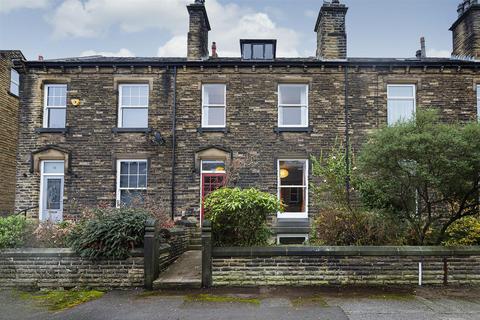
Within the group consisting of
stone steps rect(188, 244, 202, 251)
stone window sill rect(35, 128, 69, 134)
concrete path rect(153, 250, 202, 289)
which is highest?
stone window sill rect(35, 128, 69, 134)

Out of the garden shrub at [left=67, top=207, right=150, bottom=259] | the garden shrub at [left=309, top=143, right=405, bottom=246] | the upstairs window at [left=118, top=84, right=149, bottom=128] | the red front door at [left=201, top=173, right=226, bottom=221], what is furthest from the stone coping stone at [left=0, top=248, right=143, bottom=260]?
the upstairs window at [left=118, top=84, right=149, bottom=128]

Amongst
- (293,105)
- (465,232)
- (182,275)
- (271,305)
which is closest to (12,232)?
(182,275)

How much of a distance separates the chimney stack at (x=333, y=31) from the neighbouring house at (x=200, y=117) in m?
0.06

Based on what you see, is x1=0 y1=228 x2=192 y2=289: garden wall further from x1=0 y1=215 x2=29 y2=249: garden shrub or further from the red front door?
the red front door

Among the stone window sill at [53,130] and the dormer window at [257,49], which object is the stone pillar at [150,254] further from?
the dormer window at [257,49]

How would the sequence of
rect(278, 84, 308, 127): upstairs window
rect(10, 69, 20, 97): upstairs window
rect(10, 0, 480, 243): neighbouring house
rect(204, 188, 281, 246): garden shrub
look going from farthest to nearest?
rect(10, 69, 20, 97): upstairs window → rect(278, 84, 308, 127): upstairs window → rect(10, 0, 480, 243): neighbouring house → rect(204, 188, 281, 246): garden shrub

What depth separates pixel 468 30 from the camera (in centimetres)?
1595

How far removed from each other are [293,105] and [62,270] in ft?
33.9

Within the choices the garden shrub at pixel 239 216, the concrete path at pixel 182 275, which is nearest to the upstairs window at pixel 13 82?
the concrete path at pixel 182 275

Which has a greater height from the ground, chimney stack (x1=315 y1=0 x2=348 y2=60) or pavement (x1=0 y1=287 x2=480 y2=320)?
chimney stack (x1=315 y1=0 x2=348 y2=60)

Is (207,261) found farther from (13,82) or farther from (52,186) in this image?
(13,82)

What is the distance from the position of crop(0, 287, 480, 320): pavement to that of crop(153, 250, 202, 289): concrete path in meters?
0.26

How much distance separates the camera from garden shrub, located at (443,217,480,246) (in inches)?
396

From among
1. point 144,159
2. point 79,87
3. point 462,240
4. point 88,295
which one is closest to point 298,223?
point 462,240
